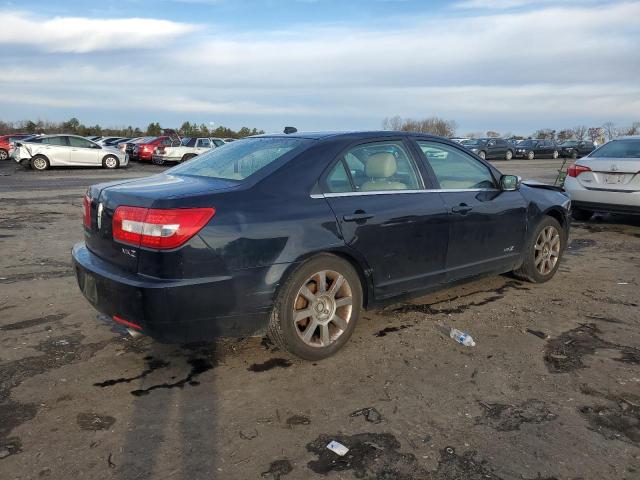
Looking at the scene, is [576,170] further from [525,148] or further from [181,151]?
[525,148]

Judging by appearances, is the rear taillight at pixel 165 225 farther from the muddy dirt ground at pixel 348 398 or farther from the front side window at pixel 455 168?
the front side window at pixel 455 168

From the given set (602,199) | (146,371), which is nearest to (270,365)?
(146,371)

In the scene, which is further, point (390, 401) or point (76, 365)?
point (76, 365)

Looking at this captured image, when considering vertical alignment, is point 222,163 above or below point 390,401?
above

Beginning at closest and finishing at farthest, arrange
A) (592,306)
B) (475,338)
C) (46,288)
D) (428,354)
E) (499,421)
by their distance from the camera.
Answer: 1. (499,421)
2. (428,354)
3. (475,338)
4. (592,306)
5. (46,288)

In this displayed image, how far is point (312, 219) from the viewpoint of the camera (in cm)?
360

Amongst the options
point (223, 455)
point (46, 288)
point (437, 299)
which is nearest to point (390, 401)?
point (223, 455)

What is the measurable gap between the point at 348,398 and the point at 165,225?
1.49m

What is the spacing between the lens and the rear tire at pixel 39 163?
77.8 feet

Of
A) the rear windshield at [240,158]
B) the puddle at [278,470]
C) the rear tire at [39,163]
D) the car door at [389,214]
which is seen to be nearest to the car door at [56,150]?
the rear tire at [39,163]

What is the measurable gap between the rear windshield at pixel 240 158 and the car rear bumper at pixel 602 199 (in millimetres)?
6199

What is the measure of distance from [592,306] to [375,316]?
2.05 metres

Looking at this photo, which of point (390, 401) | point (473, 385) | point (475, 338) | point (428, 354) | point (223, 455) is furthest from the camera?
point (475, 338)

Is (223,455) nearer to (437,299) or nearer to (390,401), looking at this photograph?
(390,401)
